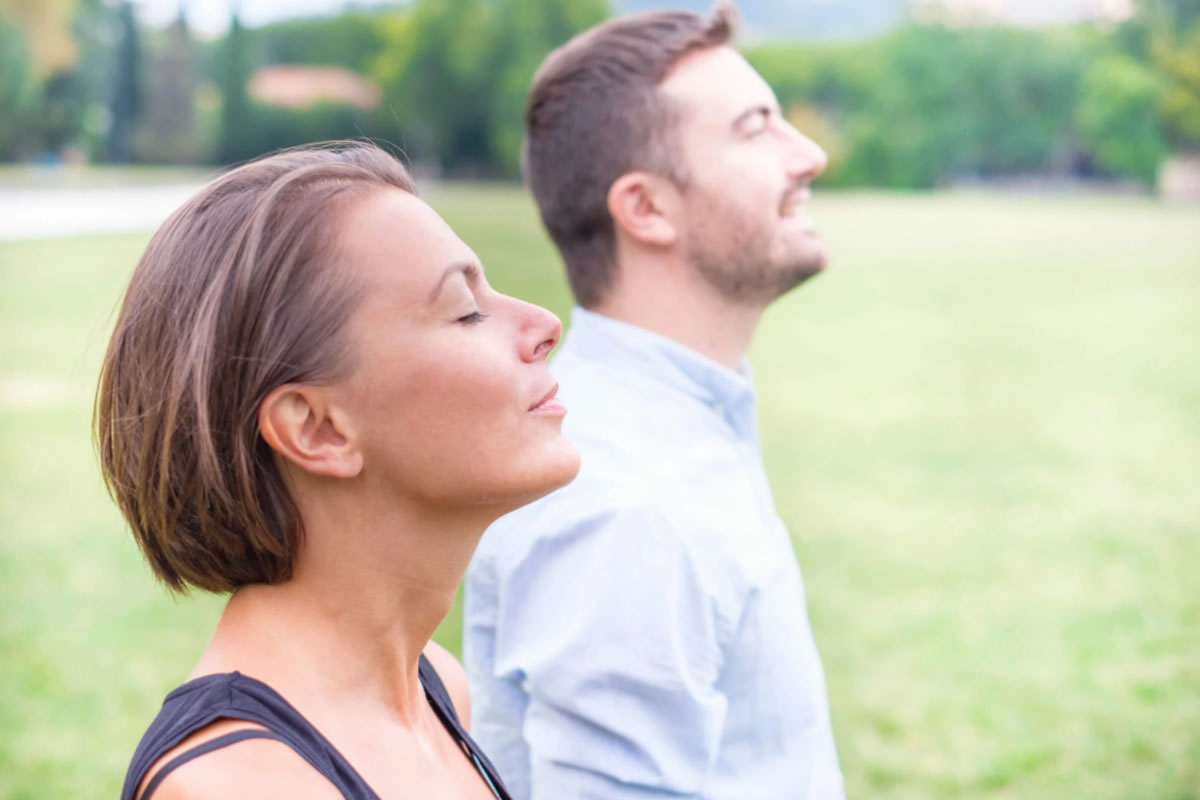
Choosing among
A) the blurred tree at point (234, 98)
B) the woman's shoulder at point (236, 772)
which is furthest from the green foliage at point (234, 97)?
the woman's shoulder at point (236, 772)

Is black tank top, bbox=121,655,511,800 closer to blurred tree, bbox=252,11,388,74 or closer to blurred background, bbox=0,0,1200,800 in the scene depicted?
blurred background, bbox=0,0,1200,800

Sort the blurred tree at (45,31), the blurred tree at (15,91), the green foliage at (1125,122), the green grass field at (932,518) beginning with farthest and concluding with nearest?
the green foliage at (1125,122) → the blurred tree at (45,31) → the blurred tree at (15,91) → the green grass field at (932,518)

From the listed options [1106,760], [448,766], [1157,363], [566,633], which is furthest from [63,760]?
[1157,363]

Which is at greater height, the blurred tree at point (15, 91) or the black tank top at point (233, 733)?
the black tank top at point (233, 733)

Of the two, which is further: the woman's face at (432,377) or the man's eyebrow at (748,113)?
the man's eyebrow at (748,113)

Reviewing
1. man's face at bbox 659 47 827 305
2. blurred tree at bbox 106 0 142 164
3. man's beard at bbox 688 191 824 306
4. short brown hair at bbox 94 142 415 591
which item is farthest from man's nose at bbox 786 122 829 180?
blurred tree at bbox 106 0 142 164

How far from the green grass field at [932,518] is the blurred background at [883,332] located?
0.03 metres

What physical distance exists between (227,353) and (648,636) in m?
0.69

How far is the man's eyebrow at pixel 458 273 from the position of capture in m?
0.90

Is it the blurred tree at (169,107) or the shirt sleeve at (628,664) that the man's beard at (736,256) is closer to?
the shirt sleeve at (628,664)

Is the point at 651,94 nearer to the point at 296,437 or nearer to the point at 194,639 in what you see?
the point at 296,437

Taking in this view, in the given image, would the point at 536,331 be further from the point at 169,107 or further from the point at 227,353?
the point at 169,107

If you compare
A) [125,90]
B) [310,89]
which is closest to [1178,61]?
[310,89]

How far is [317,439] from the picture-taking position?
88 cm
